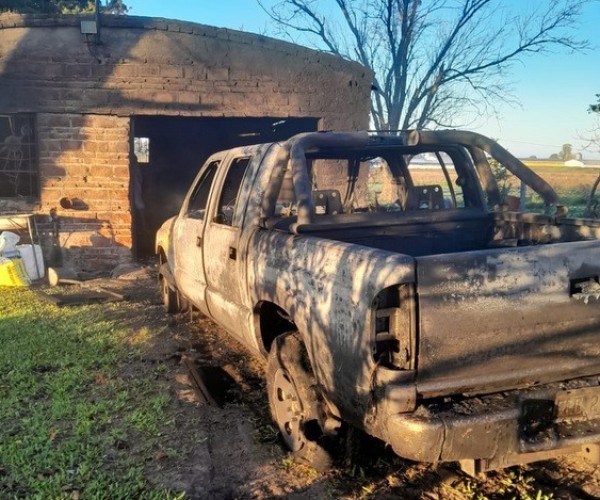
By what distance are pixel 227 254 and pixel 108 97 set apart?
669cm

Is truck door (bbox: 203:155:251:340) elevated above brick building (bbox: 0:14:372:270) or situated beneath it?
situated beneath

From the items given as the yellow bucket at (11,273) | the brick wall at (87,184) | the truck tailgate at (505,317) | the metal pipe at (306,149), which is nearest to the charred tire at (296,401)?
the metal pipe at (306,149)

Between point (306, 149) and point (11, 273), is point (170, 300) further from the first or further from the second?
point (306, 149)

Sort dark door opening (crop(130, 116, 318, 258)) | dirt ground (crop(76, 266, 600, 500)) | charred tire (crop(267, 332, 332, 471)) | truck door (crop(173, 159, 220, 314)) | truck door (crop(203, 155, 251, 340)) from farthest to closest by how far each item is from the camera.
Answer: dark door opening (crop(130, 116, 318, 258)) < truck door (crop(173, 159, 220, 314)) < truck door (crop(203, 155, 251, 340)) < charred tire (crop(267, 332, 332, 471)) < dirt ground (crop(76, 266, 600, 500))

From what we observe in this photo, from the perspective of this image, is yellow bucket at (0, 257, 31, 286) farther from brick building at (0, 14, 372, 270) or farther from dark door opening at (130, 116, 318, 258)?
dark door opening at (130, 116, 318, 258)

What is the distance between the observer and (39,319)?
23.7 ft

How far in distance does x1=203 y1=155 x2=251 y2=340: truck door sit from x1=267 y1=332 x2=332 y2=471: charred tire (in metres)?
0.61

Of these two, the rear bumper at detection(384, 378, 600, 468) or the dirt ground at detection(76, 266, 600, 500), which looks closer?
the rear bumper at detection(384, 378, 600, 468)

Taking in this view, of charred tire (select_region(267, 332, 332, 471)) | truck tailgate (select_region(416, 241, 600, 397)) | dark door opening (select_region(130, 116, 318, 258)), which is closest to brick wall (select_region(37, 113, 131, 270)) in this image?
dark door opening (select_region(130, 116, 318, 258))

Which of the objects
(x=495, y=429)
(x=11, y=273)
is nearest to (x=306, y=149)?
(x=495, y=429)

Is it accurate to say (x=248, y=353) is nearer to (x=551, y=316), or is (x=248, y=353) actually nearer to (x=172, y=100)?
(x=551, y=316)

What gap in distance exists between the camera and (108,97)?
10.1 meters

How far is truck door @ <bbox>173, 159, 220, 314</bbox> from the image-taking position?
17.4 feet

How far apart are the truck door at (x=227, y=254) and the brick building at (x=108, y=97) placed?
18.6ft
